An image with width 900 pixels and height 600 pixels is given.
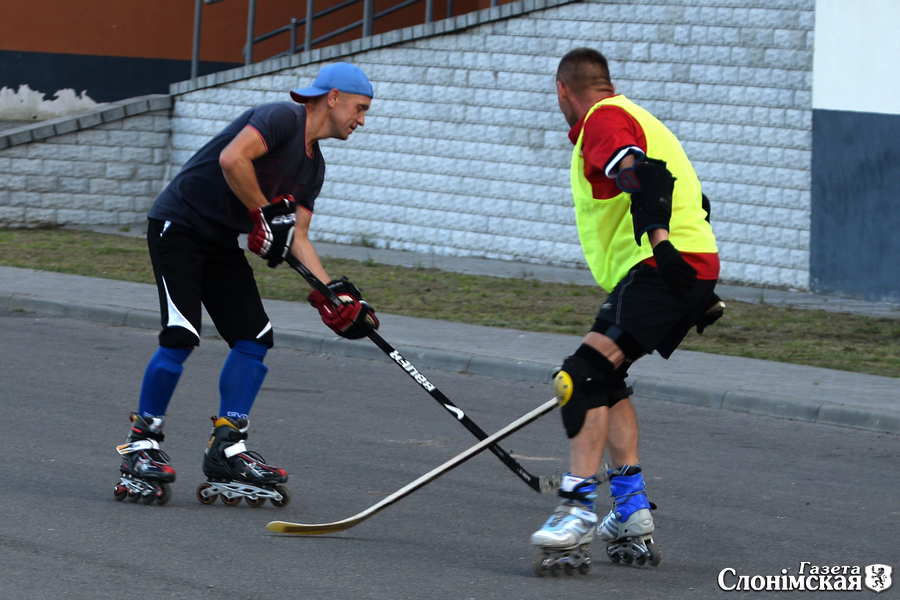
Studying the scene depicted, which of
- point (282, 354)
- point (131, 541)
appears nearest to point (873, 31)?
point (282, 354)

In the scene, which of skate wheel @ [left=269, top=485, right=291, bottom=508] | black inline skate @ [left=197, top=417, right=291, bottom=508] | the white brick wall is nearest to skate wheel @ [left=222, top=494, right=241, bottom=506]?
black inline skate @ [left=197, top=417, right=291, bottom=508]

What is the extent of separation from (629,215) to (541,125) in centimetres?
1058

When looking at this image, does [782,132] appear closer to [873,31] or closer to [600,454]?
[873,31]

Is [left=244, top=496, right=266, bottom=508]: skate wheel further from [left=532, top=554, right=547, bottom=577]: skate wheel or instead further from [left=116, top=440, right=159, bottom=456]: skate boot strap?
[left=532, top=554, right=547, bottom=577]: skate wheel

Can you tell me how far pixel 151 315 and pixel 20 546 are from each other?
607 centimetres

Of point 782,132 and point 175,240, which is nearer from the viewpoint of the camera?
point 175,240

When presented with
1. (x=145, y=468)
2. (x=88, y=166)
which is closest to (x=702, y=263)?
(x=145, y=468)

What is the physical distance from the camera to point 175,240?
17.4 ft

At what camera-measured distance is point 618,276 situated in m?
4.58

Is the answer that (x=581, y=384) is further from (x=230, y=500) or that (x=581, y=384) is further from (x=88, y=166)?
(x=88, y=166)

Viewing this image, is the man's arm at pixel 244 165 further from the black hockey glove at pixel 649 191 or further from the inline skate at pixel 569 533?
the inline skate at pixel 569 533

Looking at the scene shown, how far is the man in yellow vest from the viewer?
4.32 metres

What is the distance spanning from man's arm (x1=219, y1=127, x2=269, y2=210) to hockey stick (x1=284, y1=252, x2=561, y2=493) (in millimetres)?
286

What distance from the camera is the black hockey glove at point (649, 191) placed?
4.25 meters
